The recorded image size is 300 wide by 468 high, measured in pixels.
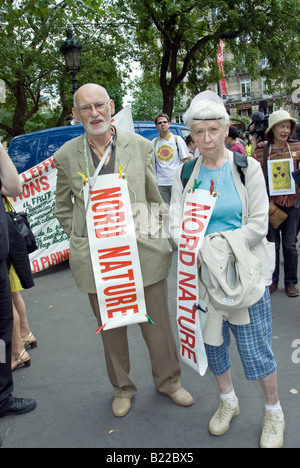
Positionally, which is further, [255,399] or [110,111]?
[255,399]

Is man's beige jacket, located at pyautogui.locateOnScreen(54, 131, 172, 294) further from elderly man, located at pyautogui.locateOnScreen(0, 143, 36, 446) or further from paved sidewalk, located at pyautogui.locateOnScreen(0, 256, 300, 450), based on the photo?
paved sidewalk, located at pyautogui.locateOnScreen(0, 256, 300, 450)

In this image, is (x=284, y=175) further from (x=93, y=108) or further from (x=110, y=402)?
(x=110, y=402)

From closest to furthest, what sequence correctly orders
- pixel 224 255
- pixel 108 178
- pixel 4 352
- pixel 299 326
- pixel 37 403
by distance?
pixel 224 255 < pixel 108 178 < pixel 4 352 < pixel 37 403 < pixel 299 326

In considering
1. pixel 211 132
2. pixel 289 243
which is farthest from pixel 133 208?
pixel 289 243

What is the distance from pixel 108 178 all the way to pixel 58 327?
2.24 meters

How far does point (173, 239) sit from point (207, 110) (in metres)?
0.72

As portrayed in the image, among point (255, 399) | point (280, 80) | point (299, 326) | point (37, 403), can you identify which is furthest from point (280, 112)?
point (280, 80)

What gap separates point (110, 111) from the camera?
7.82ft

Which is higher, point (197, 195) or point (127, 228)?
point (197, 195)

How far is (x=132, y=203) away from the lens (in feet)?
7.79

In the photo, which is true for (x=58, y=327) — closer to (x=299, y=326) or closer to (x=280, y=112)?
(x=299, y=326)

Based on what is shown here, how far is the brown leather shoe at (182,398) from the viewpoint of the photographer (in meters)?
2.59

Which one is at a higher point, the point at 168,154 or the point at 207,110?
the point at 207,110

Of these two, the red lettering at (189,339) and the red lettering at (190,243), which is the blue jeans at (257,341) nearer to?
the red lettering at (189,339)
